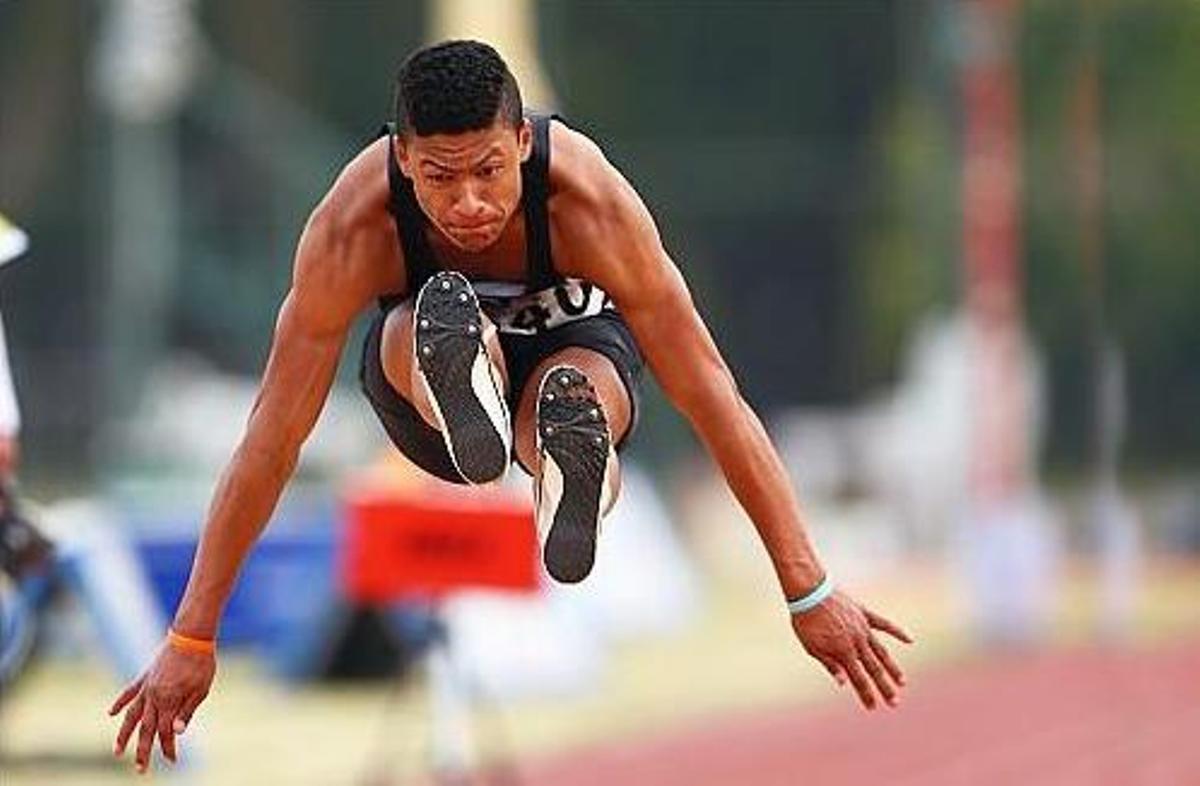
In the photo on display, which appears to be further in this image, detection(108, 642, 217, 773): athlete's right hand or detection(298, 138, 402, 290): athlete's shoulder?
detection(108, 642, 217, 773): athlete's right hand

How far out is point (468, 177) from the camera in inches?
303

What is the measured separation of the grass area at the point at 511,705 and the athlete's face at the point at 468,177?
4123mm

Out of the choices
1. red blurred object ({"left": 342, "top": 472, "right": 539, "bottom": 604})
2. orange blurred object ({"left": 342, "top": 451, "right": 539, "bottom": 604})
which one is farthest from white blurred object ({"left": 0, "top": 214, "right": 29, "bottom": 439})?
red blurred object ({"left": 342, "top": 472, "right": 539, "bottom": 604})

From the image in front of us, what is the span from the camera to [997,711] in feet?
56.5

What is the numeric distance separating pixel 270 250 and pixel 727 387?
60.0 feet

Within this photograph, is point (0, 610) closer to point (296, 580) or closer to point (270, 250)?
point (296, 580)

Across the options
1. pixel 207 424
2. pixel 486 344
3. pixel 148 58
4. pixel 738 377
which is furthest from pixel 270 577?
pixel 486 344

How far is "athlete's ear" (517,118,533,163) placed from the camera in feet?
25.7

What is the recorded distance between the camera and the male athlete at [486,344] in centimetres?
777

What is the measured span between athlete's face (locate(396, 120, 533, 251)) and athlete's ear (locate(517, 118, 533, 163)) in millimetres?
27

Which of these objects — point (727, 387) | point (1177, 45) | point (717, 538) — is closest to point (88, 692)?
point (1177, 45)

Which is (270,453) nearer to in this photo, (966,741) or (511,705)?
(966,741)

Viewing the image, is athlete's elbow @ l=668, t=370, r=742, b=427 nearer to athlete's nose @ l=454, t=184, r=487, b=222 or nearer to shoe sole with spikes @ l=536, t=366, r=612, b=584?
shoe sole with spikes @ l=536, t=366, r=612, b=584

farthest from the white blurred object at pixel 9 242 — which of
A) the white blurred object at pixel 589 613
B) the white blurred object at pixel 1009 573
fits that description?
the white blurred object at pixel 1009 573
